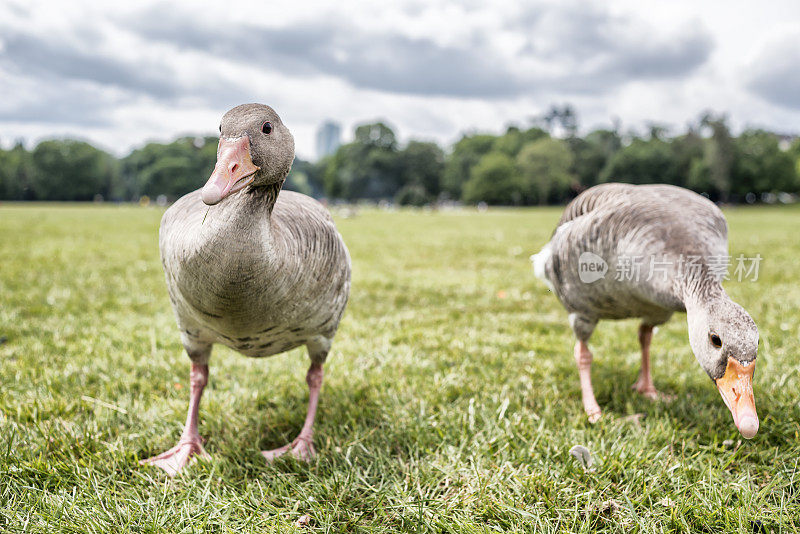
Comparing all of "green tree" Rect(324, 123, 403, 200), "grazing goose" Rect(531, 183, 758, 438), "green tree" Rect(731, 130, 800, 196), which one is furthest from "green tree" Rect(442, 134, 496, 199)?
"grazing goose" Rect(531, 183, 758, 438)

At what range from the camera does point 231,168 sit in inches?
76.4

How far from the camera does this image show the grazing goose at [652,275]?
2137mm

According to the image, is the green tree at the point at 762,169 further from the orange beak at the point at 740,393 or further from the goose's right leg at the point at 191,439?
the goose's right leg at the point at 191,439

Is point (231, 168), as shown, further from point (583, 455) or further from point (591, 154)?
point (591, 154)

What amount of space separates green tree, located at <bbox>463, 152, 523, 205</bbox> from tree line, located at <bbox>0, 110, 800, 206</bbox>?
0.49 ft

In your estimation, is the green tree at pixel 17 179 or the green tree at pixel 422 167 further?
the green tree at pixel 422 167

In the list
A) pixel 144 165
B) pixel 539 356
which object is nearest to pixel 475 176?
pixel 144 165

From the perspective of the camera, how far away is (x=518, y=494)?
2.41 meters

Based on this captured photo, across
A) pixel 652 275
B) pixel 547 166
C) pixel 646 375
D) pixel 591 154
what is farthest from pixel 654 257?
pixel 591 154

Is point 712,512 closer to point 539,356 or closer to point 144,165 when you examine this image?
point 539,356

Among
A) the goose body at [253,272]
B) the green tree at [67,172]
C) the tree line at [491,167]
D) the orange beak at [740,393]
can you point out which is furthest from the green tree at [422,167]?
the orange beak at [740,393]

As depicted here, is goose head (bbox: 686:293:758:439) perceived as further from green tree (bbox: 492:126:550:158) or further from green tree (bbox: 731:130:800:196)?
green tree (bbox: 492:126:550:158)

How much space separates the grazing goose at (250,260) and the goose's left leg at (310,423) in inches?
0.4

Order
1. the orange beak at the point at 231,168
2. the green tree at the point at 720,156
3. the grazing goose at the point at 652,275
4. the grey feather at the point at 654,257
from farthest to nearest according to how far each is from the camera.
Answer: the green tree at the point at 720,156, the grey feather at the point at 654,257, the grazing goose at the point at 652,275, the orange beak at the point at 231,168
